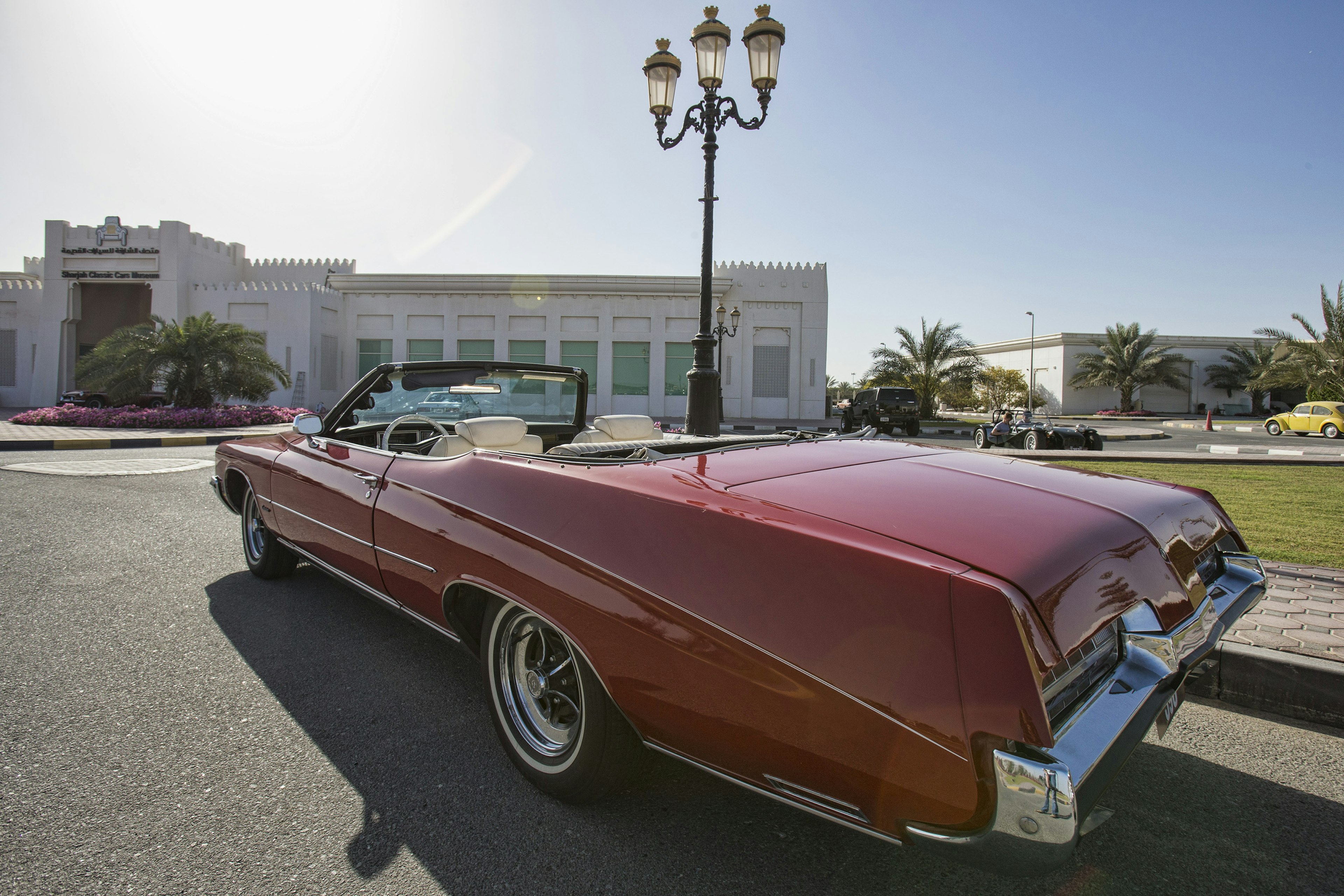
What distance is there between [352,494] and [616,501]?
147cm

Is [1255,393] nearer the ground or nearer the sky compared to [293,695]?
nearer the sky

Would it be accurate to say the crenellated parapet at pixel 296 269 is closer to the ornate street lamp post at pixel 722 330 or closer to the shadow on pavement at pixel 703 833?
the ornate street lamp post at pixel 722 330

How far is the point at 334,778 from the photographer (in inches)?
79.0

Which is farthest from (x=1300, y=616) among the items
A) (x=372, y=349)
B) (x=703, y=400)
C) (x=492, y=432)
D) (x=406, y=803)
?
(x=372, y=349)

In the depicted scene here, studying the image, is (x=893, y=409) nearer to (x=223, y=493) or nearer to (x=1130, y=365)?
(x=223, y=493)

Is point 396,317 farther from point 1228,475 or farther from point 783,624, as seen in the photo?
point 783,624

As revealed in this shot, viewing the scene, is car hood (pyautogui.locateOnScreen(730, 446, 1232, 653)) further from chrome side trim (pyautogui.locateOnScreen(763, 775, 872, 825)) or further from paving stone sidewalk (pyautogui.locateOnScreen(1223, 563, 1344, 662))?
paving stone sidewalk (pyautogui.locateOnScreen(1223, 563, 1344, 662))

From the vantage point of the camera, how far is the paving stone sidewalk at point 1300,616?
2.69 meters

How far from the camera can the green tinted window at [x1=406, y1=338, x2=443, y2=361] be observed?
96.9 feet

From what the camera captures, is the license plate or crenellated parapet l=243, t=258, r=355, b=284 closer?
the license plate

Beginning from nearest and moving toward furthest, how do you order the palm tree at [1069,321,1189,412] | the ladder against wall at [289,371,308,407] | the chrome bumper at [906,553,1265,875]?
the chrome bumper at [906,553,1265,875], the ladder against wall at [289,371,308,407], the palm tree at [1069,321,1189,412]

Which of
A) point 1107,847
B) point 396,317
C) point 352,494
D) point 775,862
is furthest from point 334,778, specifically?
point 396,317

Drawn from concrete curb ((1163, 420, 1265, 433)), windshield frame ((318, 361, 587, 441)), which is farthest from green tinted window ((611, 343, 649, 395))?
windshield frame ((318, 361, 587, 441))

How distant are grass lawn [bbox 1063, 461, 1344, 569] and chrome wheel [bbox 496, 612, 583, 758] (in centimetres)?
210
